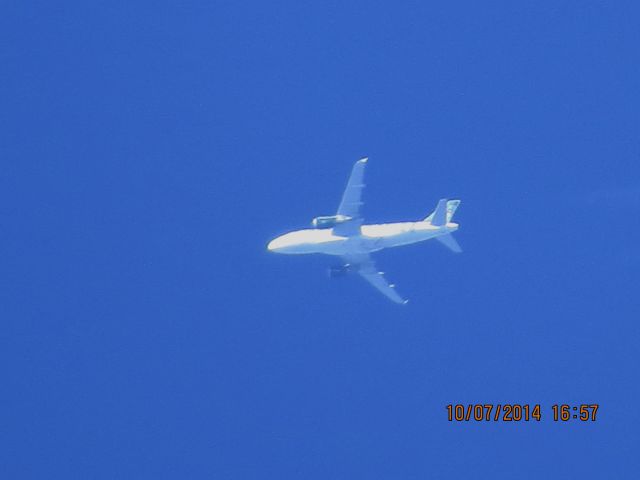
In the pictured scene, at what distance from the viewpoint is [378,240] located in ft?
119

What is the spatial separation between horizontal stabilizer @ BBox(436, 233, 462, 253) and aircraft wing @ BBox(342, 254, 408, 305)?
11.1ft

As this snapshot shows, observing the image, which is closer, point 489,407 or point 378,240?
point 378,240

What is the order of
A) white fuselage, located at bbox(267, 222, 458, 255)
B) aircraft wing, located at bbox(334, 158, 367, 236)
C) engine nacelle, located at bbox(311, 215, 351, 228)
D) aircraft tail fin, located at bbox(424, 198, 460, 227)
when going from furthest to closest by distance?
aircraft tail fin, located at bbox(424, 198, 460, 227) → white fuselage, located at bbox(267, 222, 458, 255) → engine nacelle, located at bbox(311, 215, 351, 228) → aircraft wing, located at bbox(334, 158, 367, 236)

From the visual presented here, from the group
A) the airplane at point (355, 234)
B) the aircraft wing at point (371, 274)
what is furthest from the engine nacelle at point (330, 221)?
the aircraft wing at point (371, 274)

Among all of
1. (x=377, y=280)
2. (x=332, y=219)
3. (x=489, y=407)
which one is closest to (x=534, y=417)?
(x=489, y=407)

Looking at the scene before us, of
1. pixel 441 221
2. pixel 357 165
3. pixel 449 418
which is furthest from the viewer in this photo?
pixel 449 418

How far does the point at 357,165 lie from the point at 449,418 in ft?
46.1

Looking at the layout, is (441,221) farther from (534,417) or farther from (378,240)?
(534,417)

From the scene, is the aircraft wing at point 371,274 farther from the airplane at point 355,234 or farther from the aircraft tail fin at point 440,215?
the aircraft tail fin at point 440,215

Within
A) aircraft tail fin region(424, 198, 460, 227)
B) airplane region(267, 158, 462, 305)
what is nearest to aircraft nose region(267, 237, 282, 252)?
airplane region(267, 158, 462, 305)

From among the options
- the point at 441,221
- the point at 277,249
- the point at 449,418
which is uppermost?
the point at 441,221

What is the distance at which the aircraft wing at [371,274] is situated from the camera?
1515 inches

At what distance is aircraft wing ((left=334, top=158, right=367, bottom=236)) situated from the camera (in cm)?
3475

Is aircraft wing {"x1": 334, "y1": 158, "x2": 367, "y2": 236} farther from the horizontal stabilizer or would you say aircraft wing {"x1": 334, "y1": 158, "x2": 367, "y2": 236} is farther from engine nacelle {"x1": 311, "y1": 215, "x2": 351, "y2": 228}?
the horizontal stabilizer
